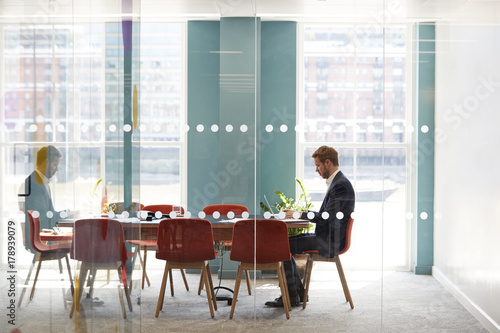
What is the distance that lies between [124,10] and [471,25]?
2583 mm

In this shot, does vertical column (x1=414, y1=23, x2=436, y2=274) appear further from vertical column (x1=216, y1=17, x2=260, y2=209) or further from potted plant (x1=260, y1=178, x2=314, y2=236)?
vertical column (x1=216, y1=17, x2=260, y2=209)

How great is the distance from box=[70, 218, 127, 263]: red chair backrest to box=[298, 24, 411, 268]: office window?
5.03 ft

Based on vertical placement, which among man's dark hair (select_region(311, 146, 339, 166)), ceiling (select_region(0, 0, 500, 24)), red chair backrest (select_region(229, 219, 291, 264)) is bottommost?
red chair backrest (select_region(229, 219, 291, 264))

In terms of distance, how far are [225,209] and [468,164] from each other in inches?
74.5

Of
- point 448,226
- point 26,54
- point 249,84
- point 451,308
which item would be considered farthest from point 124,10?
point 451,308

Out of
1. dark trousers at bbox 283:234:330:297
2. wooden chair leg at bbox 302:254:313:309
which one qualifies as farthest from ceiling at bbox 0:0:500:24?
wooden chair leg at bbox 302:254:313:309

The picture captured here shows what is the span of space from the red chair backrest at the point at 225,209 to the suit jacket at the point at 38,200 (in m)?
1.20

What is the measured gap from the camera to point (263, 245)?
14.8ft

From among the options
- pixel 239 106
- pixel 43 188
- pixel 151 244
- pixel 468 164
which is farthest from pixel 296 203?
pixel 43 188

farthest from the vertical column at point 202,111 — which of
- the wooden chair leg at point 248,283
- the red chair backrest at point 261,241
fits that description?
the wooden chair leg at point 248,283

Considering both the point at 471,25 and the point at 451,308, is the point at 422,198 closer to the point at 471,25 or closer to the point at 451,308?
the point at 451,308

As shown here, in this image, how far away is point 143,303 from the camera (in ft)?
15.1

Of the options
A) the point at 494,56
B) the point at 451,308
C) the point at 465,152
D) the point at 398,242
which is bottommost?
the point at 451,308

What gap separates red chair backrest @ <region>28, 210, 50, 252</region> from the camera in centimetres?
372
